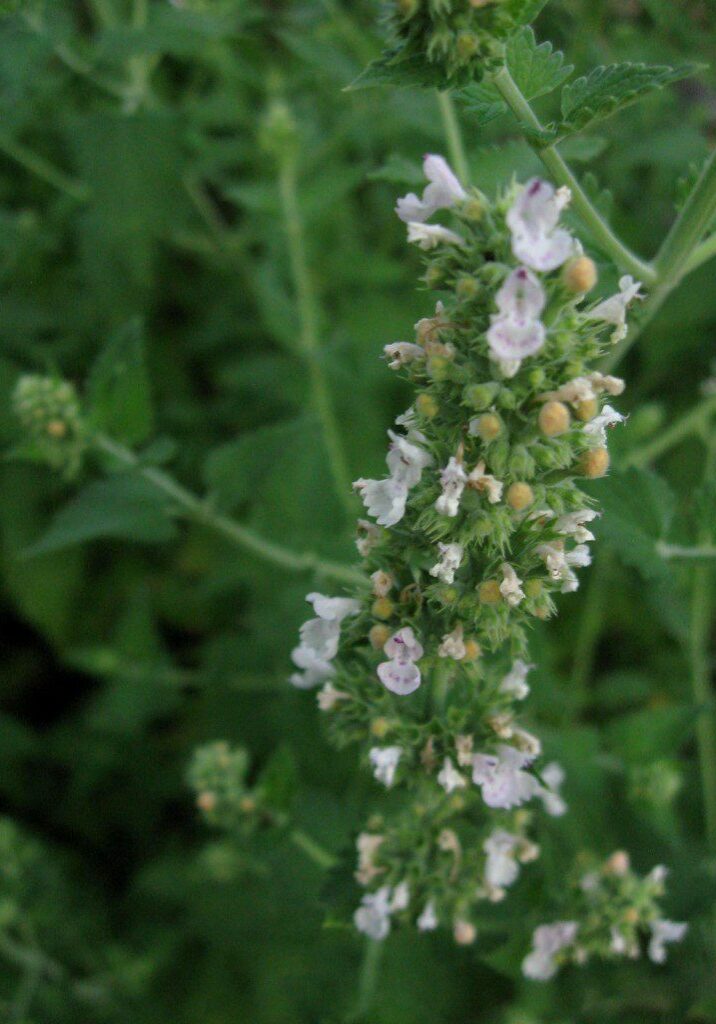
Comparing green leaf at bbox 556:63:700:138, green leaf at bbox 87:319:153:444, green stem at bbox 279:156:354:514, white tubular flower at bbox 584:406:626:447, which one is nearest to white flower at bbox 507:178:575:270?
green leaf at bbox 556:63:700:138

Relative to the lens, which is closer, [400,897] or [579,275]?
[579,275]

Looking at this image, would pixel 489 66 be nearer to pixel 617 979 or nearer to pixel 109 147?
pixel 109 147

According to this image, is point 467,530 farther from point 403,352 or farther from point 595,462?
point 403,352

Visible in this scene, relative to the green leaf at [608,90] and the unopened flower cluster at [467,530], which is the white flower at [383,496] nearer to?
the unopened flower cluster at [467,530]

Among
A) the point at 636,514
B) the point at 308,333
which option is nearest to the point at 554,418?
the point at 636,514

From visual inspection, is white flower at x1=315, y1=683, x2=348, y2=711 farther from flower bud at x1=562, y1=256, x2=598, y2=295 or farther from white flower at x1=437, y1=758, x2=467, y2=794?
flower bud at x1=562, y1=256, x2=598, y2=295
